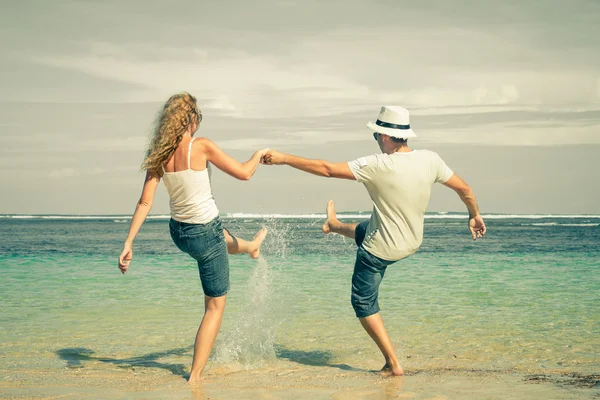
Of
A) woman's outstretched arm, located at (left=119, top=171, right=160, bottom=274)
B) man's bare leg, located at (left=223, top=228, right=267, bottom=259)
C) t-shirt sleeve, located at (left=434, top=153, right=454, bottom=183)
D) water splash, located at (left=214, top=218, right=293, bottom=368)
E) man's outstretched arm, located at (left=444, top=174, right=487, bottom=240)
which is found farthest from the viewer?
water splash, located at (left=214, top=218, right=293, bottom=368)

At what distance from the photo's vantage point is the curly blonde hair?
4.80 metres

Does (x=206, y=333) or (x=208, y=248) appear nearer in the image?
(x=208, y=248)

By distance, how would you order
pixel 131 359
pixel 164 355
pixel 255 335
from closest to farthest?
pixel 131 359 < pixel 164 355 < pixel 255 335

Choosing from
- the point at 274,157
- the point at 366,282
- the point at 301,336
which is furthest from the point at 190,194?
the point at 301,336

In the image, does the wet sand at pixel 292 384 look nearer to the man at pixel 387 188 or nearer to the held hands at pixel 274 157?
the man at pixel 387 188

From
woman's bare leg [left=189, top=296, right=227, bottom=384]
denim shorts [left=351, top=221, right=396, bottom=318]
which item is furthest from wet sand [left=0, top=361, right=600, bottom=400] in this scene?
denim shorts [left=351, top=221, right=396, bottom=318]

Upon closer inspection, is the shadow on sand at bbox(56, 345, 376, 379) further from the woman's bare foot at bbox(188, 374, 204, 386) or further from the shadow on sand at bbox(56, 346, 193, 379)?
the woman's bare foot at bbox(188, 374, 204, 386)

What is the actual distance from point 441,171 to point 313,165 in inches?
42.8

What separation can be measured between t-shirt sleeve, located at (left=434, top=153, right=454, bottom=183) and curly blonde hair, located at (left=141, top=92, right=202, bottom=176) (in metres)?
2.00

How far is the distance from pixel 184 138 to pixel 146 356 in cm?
275

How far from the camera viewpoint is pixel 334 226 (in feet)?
19.4

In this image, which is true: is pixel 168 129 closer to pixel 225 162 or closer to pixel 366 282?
pixel 225 162

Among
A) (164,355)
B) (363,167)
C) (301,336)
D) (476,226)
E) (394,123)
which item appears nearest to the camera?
(363,167)

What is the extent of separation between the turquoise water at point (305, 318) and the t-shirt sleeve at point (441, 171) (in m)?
1.79
